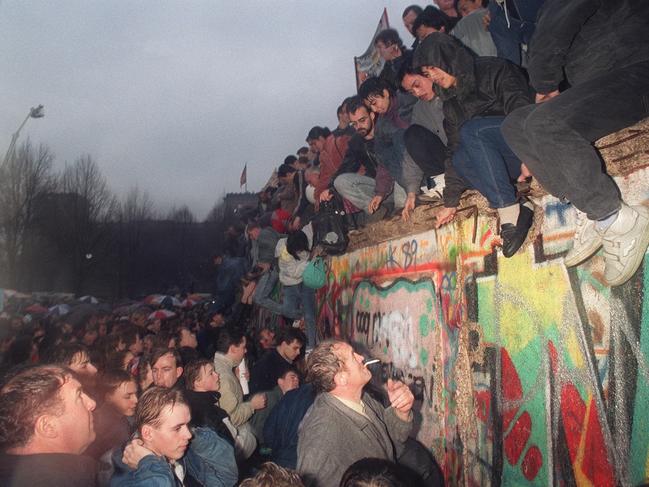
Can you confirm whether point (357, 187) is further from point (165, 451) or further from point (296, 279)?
point (165, 451)

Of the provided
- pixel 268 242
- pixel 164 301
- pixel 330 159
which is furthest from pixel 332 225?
pixel 164 301

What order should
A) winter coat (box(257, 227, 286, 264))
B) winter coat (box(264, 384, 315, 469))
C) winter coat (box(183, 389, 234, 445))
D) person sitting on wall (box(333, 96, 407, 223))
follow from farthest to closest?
winter coat (box(257, 227, 286, 264)) < person sitting on wall (box(333, 96, 407, 223)) < winter coat (box(264, 384, 315, 469)) < winter coat (box(183, 389, 234, 445))

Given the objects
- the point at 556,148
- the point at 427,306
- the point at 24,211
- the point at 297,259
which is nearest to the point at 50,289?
the point at 24,211

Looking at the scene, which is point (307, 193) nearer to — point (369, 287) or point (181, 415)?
point (369, 287)

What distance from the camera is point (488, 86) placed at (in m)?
3.55

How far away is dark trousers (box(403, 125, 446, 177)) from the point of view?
4.65m

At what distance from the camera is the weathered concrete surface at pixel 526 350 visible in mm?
2828

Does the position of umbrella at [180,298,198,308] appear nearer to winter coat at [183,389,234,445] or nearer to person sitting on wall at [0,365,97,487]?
winter coat at [183,389,234,445]

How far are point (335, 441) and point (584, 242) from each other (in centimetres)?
192

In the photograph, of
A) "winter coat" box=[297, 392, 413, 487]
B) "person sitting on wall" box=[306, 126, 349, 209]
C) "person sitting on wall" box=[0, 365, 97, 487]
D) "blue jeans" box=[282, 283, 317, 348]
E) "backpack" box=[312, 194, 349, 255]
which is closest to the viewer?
"person sitting on wall" box=[0, 365, 97, 487]

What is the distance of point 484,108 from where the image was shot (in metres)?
3.65

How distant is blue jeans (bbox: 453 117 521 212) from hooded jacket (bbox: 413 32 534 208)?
11cm

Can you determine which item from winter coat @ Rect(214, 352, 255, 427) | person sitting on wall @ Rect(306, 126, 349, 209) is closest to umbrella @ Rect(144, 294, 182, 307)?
person sitting on wall @ Rect(306, 126, 349, 209)

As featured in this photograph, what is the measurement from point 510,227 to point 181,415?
2617mm
